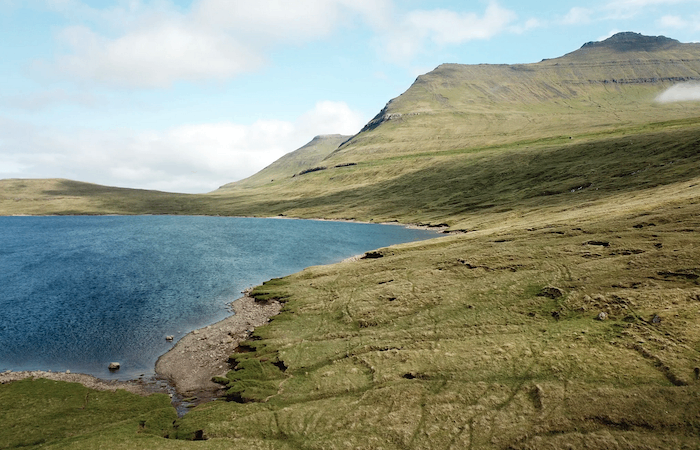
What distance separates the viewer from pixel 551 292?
139 feet

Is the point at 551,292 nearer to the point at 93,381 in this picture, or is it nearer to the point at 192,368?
the point at 192,368

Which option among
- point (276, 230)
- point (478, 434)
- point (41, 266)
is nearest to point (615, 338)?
point (478, 434)

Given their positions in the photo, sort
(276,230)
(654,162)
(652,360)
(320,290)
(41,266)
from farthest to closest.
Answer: (276,230) < (654,162) < (41,266) < (320,290) < (652,360)

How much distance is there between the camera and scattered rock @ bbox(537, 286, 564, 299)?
41.8m

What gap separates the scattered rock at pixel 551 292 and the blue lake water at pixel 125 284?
46.0 metres

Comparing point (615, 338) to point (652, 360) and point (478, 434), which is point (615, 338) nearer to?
point (652, 360)

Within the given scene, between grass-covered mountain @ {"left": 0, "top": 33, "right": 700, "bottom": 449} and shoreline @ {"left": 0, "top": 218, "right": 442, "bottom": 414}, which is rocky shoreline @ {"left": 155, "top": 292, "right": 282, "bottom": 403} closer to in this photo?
shoreline @ {"left": 0, "top": 218, "right": 442, "bottom": 414}

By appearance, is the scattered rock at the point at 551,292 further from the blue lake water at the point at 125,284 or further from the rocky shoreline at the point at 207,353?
the blue lake water at the point at 125,284

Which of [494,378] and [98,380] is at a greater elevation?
[494,378]

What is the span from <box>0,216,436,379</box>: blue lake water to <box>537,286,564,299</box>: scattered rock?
46016 mm

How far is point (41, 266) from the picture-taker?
98.3m

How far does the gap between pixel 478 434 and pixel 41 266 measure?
114987 millimetres

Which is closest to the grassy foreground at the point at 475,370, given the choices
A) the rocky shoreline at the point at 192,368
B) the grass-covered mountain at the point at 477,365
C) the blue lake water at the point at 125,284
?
the grass-covered mountain at the point at 477,365

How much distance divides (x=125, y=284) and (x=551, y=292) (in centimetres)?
8126
